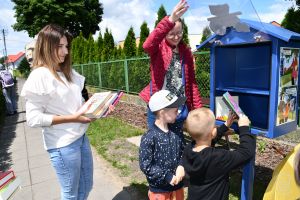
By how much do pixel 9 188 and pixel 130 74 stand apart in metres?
8.90

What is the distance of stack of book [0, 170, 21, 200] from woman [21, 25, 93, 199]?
388 millimetres

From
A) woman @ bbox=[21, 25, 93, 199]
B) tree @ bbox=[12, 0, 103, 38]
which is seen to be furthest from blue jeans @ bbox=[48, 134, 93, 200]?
tree @ bbox=[12, 0, 103, 38]

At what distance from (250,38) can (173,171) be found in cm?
125

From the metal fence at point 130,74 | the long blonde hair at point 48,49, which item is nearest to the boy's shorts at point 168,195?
the long blonde hair at point 48,49

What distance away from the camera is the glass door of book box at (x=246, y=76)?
120 inches

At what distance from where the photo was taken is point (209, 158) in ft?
6.39

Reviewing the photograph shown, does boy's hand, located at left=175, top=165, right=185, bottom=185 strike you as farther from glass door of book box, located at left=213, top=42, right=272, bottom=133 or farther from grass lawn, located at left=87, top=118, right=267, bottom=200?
grass lawn, located at left=87, top=118, right=267, bottom=200

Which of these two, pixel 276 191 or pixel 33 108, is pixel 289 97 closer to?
pixel 276 191

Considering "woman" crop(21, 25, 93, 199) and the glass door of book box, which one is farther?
the glass door of book box

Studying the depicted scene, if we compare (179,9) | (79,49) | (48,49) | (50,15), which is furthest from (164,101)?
(50,15)

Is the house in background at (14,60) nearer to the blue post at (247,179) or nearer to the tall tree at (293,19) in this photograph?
the tall tree at (293,19)

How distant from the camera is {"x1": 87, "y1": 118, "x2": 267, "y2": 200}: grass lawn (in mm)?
3574

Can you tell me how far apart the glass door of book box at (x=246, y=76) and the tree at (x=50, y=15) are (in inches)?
1233

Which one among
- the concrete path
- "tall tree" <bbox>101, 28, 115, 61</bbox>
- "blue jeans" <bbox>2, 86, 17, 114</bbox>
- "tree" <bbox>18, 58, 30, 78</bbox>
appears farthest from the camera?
"tree" <bbox>18, 58, 30, 78</bbox>
